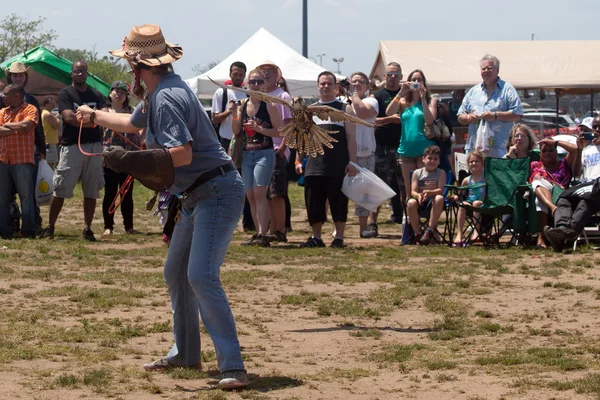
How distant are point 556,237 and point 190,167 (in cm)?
653

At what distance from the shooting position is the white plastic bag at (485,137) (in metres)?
12.5

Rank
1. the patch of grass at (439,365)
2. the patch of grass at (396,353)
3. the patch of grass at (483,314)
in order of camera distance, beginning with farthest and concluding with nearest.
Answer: the patch of grass at (483,314)
the patch of grass at (396,353)
the patch of grass at (439,365)

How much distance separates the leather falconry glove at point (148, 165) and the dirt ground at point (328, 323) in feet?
3.50

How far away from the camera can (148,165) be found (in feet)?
17.8

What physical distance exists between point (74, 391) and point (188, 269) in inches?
33.1

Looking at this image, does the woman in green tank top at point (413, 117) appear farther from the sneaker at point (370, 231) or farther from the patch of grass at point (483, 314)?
the patch of grass at point (483, 314)

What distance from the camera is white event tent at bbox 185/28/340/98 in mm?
21562

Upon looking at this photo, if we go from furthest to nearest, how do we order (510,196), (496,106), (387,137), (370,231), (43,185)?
(387,137) → (370,231) → (43,185) → (496,106) → (510,196)

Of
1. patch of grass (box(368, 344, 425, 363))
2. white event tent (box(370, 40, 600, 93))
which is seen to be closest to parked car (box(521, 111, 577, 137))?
white event tent (box(370, 40, 600, 93))

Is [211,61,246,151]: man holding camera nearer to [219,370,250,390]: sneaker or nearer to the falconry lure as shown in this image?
the falconry lure

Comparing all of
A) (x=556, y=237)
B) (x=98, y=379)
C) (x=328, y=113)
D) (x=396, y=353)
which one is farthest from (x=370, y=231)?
(x=98, y=379)

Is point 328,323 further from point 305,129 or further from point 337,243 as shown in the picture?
point 337,243

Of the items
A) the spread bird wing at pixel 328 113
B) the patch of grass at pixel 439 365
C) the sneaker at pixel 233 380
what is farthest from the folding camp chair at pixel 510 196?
the sneaker at pixel 233 380

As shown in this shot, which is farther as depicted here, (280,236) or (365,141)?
(365,141)
